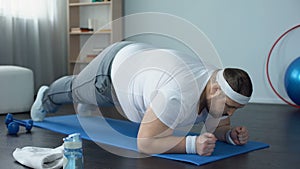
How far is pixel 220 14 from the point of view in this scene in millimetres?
3613

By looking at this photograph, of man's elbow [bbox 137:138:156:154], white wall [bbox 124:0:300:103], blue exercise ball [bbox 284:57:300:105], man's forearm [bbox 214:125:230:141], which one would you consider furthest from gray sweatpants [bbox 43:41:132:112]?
white wall [bbox 124:0:300:103]

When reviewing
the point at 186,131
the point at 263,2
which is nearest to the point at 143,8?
the point at 263,2

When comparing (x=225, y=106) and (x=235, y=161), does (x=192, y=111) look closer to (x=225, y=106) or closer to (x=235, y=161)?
(x=225, y=106)

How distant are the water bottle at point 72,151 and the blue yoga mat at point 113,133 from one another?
0.40 m

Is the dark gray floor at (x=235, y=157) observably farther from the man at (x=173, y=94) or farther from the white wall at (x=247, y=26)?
the white wall at (x=247, y=26)

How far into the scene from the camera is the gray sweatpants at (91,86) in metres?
1.77

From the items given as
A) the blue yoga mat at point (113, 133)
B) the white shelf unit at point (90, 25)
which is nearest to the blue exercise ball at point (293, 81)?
the blue yoga mat at point (113, 133)

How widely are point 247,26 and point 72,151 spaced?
273 centimetres

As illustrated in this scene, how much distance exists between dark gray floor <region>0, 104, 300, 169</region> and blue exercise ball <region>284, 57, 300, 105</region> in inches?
21.8

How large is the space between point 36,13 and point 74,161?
2.81m

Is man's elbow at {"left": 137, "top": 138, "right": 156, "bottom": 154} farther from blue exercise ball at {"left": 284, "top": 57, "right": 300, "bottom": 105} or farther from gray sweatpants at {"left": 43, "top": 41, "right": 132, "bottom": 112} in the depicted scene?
blue exercise ball at {"left": 284, "top": 57, "right": 300, "bottom": 105}

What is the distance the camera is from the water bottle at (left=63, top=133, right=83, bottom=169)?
43.2 inches

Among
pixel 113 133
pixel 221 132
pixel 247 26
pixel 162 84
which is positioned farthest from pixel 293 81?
pixel 162 84

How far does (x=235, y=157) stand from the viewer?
4.89 ft
